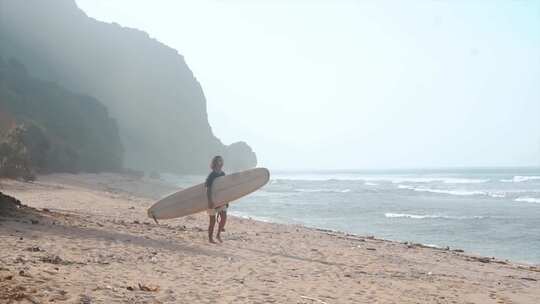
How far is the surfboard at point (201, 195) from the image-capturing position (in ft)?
36.5

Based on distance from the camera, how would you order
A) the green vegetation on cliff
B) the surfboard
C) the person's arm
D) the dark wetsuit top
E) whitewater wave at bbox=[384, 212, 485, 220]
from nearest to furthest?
the person's arm
the dark wetsuit top
the surfboard
whitewater wave at bbox=[384, 212, 485, 220]
the green vegetation on cliff

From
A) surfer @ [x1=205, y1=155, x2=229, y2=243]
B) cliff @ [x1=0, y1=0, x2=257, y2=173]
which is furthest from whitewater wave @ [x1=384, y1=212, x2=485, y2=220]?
cliff @ [x1=0, y1=0, x2=257, y2=173]

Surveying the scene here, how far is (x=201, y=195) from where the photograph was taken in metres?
11.7

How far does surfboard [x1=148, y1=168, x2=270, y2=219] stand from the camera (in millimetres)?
11140

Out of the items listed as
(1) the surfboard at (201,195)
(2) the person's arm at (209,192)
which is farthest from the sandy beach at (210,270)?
(2) the person's arm at (209,192)

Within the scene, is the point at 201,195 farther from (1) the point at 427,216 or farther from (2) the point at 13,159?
(1) the point at 427,216

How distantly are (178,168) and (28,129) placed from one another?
6374cm

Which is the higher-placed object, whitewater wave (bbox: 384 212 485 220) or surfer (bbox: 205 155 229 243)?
surfer (bbox: 205 155 229 243)

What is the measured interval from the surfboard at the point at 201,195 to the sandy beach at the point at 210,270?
48 cm

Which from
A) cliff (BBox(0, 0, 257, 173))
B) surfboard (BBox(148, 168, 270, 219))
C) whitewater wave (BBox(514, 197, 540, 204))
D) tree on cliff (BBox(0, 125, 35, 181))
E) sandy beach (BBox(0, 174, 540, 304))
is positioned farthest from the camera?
cliff (BBox(0, 0, 257, 173))

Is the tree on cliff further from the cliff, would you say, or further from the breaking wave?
the cliff

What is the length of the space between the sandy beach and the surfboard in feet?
1.56

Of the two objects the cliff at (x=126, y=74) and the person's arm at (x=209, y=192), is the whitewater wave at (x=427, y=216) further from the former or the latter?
the cliff at (x=126, y=74)

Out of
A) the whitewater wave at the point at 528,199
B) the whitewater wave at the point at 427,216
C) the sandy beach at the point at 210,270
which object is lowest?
the whitewater wave at the point at 427,216
